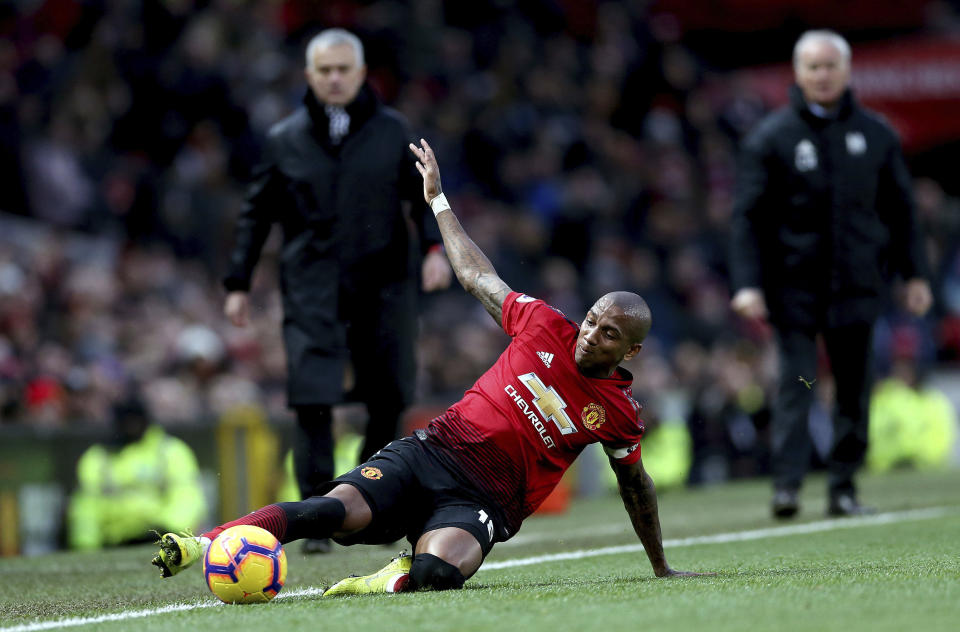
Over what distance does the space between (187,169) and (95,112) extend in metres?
0.98

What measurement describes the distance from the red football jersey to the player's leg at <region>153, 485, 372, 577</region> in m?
0.44

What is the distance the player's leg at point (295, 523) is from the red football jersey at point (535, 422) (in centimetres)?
44

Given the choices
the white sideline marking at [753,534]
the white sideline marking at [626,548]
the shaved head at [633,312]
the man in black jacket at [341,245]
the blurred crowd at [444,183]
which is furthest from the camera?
the blurred crowd at [444,183]

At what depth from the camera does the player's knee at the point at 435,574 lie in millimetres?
5281

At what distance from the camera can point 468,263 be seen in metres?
6.01

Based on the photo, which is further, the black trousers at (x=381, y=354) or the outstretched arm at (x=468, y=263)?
A: the black trousers at (x=381, y=354)

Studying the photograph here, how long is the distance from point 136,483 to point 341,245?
13.5 ft

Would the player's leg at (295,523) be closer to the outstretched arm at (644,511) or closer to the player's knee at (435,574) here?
the player's knee at (435,574)

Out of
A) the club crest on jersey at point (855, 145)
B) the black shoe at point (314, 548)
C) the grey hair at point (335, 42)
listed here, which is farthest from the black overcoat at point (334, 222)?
the club crest on jersey at point (855, 145)

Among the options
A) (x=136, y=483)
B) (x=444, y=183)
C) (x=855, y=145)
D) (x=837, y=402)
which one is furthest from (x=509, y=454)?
(x=444, y=183)

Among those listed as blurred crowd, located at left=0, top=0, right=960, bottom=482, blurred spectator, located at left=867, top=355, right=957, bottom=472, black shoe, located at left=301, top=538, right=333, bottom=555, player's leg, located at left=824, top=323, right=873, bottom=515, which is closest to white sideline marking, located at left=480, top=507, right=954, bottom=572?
player's leg, located at left=824, top=323, right=873, bottom=515

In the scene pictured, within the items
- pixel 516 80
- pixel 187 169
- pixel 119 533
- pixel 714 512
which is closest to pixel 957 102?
pixel 516 80

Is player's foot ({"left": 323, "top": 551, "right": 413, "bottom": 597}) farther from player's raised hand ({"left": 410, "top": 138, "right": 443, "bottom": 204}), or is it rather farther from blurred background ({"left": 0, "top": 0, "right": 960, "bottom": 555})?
blurred background ({"left": 0, "top": 0, "right": 960, "bottom": 555})

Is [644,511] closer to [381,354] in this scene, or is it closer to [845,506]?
[381,354]
